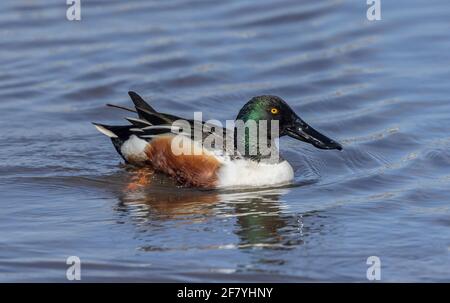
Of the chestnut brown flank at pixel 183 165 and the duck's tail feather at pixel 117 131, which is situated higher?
the duck's tail feather at pixel 117 131

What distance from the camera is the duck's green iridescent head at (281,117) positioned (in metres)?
9.09

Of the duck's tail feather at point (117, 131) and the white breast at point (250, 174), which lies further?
the duck's tail feather at point (117, 131)

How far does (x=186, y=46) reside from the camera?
13211 mm

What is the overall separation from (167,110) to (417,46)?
3.46 m

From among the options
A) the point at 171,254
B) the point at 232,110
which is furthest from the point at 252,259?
the point at 232,110

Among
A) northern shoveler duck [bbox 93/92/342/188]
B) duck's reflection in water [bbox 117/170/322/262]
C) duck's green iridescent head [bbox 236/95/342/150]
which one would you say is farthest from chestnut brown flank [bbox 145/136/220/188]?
duck's green iridescent head [bbox 236/95/342/150]

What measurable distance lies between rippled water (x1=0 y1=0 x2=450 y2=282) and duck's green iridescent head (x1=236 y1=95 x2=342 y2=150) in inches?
12.1

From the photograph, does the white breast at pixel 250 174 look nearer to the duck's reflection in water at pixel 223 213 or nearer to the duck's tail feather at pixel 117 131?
the duck's reflection in water at pixel 223 213

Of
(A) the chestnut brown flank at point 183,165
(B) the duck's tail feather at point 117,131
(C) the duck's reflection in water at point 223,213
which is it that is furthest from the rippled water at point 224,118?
(B) the duck's tail feather at point 117,131

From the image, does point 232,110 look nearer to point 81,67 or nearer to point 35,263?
point 81,67

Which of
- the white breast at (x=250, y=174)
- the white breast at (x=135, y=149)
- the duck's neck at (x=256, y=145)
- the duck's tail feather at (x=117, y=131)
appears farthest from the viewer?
the duck's tail feather at (x=117, y=131)

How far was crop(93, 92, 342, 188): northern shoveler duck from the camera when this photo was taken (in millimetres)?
8906

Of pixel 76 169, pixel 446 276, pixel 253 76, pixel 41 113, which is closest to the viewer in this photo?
pixel 446 276

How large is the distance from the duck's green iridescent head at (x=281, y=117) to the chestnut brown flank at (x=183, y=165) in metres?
0.54
